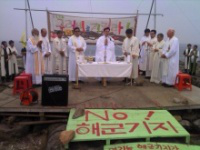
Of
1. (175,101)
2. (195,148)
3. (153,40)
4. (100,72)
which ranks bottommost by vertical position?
(195,148)

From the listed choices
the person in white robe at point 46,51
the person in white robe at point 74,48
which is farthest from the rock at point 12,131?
the person in white robe at point 74,48

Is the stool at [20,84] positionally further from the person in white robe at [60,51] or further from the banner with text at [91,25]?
the banner with text at [91,25]

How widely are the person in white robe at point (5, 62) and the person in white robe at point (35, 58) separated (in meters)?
2.51

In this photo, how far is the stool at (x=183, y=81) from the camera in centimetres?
746

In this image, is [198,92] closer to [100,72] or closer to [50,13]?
[100,72]

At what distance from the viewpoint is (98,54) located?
8406 mm

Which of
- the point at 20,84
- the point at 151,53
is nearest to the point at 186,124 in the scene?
the point at 151,53

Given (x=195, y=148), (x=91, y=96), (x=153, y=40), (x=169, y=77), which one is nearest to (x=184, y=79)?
(x=169, y=77)

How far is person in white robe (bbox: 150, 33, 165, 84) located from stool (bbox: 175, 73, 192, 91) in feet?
3.12

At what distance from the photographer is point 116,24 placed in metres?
10.7

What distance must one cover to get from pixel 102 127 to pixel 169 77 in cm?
395

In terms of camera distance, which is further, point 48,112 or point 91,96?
point 91,96

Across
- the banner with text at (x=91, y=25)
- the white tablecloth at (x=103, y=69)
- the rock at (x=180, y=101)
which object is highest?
the banner with text at (x=91, y=25)

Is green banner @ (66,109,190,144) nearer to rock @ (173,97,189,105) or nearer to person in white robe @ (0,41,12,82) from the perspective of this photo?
rock @ (173,97,189,105)
